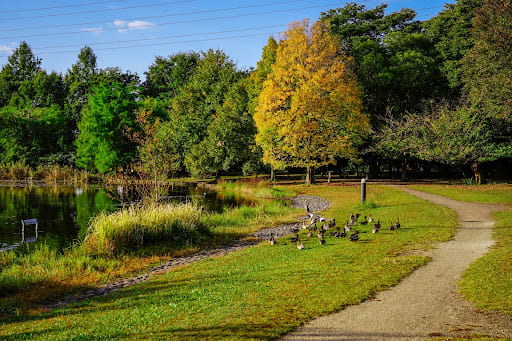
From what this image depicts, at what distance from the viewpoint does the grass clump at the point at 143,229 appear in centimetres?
1525

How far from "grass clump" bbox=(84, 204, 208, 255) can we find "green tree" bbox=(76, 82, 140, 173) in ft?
115

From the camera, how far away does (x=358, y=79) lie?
44125 millimetres

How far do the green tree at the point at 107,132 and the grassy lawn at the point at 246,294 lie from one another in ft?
136

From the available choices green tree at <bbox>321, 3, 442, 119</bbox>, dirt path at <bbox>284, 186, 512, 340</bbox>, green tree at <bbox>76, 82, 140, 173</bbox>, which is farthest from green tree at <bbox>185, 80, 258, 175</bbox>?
dirt path at <bbox>284, 186, 512, 340</bbox>

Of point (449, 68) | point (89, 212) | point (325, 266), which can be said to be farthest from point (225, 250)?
point (449, 68)

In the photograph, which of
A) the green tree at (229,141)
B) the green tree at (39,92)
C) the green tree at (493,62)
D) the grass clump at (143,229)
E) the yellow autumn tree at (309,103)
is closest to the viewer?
the grass clump at (143,229)

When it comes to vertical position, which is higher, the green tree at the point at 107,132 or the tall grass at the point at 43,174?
the green tree at the point at 107,132

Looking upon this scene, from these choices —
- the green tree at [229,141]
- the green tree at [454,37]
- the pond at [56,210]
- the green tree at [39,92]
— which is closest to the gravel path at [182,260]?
the pond at [56,210]

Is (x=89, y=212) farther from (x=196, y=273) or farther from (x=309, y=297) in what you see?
(x=309, y=297)

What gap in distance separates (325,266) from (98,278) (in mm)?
7045

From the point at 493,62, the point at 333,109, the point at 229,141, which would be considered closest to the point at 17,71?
the point at 229,141

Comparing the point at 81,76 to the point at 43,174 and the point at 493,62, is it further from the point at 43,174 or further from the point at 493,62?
the point at 493,62

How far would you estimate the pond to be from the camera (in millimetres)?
18438

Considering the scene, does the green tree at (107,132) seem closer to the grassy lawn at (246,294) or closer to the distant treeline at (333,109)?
the distant treeline at (333,109)
